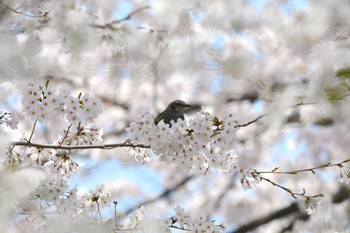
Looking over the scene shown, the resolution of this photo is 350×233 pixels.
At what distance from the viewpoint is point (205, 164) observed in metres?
2.81

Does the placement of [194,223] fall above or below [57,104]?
below

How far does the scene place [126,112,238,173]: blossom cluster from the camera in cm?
255

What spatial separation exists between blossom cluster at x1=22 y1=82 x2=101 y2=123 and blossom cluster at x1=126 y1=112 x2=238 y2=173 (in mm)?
206

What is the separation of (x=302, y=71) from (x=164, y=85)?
70.3 inches

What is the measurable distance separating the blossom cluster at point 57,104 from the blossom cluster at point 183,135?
206mm

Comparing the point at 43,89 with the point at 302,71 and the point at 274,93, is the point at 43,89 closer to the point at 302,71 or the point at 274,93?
the point at 274,93

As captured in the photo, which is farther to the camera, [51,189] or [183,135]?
[51,189]

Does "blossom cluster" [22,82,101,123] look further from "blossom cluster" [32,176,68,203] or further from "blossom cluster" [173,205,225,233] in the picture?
"blossom cluster" [173,205,225,233]

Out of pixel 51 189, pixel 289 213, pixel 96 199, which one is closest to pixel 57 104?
pixel 51 189

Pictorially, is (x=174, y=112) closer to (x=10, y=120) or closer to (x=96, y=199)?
(x=96, y=199)

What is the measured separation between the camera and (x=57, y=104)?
2658 mm

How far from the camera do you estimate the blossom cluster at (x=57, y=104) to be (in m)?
2.62

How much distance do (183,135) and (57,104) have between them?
0.57m

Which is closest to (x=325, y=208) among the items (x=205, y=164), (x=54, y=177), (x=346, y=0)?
(x=346, y=0)
